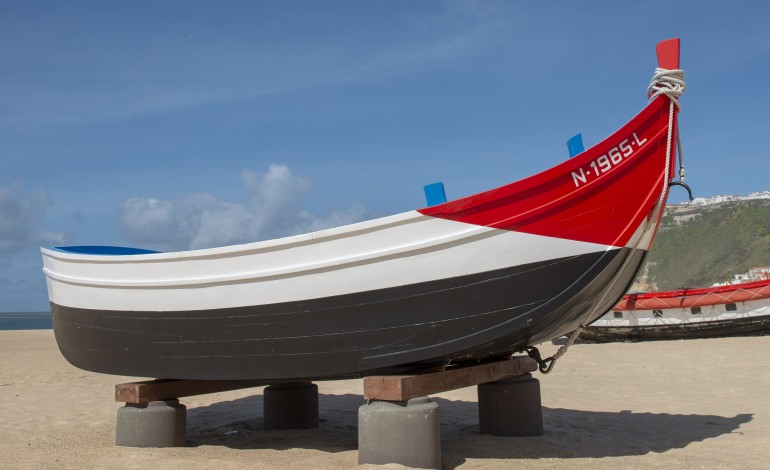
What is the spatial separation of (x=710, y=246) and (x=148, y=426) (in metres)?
90.9

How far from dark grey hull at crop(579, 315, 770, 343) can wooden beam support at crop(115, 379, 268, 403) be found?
13270 millimetres

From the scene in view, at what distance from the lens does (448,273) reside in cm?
466

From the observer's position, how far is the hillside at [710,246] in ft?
248

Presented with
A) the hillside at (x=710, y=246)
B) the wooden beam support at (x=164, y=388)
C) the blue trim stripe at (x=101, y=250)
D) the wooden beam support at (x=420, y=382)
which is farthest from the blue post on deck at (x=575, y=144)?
the hillside at (x=710, y=246)

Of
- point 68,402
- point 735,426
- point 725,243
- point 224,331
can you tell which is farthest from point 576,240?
point 725,243

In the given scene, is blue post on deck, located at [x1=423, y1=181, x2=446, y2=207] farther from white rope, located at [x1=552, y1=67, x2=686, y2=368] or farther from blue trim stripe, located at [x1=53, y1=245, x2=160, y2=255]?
blue trim stripe, located at [x1=53, y1=245, x2=160, y2=255]

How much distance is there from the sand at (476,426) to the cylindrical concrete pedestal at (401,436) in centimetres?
15

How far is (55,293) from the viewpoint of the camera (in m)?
6.88

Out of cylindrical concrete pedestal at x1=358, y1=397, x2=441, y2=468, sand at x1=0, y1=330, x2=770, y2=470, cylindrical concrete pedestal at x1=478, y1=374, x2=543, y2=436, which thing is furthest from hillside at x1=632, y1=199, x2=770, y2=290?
cylindrical concrete pedestal at x1=358, y1=397, x2=441, y2=468

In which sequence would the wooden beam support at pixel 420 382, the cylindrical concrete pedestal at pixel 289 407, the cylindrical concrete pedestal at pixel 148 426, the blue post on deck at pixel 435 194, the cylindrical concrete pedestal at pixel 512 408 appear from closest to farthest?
the wooden beam support at pixel 420 382 → the blue post on deck at pixel 435 194 → the cylindrical concrete pedestal at pixel 148 426 → the cylindrical concrete pedestal at pixel 512 408 → the cylindrical concrete pedestal at pixel 289 407

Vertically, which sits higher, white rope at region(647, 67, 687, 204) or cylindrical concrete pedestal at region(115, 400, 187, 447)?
white rope at region(647, 67, 687, 204)

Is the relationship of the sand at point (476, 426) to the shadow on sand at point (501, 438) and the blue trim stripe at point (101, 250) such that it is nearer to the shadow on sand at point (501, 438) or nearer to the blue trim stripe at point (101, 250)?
the shadow on sand at point (501, 438)

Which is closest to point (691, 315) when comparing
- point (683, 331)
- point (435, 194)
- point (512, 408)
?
point (683, 331)

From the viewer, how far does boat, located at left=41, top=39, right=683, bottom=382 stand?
4.52m
